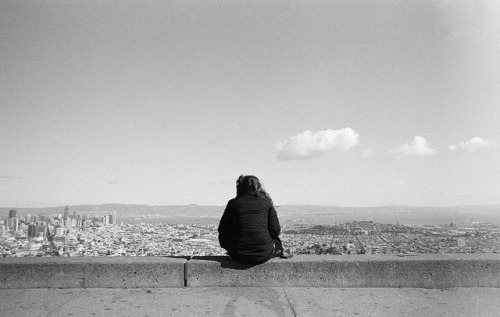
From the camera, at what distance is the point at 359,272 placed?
180 inches

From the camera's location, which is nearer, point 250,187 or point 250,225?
point 250,225

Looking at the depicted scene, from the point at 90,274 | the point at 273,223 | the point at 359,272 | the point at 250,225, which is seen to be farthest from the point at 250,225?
the point at 90,274

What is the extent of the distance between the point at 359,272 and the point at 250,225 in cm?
169

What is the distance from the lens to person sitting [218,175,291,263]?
4.38 meters

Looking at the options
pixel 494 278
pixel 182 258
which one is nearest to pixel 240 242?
pixel 182 258

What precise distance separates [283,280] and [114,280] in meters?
2.35

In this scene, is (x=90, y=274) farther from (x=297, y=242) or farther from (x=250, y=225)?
(x=297, y=242)

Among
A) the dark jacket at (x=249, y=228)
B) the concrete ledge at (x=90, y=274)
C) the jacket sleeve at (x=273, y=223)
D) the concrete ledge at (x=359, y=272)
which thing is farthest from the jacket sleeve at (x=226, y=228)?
the concrete ledge at (x=90, y=274)

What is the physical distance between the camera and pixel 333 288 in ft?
14.8

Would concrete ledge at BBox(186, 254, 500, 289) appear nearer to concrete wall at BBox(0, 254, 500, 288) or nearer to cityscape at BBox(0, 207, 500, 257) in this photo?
concrete wall at BBox(0, 254, 500, 288)

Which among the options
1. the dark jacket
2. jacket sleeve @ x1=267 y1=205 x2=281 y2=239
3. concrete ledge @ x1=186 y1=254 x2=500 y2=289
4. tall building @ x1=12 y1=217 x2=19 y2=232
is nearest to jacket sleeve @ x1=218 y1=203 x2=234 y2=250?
the dark jacket

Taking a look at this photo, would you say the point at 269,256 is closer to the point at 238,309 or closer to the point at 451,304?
the point at 238,309

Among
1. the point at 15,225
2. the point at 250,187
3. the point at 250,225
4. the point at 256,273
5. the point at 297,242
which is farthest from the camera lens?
the point at 15,225

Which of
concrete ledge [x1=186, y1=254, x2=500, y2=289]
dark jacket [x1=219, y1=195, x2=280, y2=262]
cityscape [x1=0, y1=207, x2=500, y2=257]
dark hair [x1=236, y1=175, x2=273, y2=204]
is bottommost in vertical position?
cityscape [x1=0, y1=207, x2=500, y2=257]
